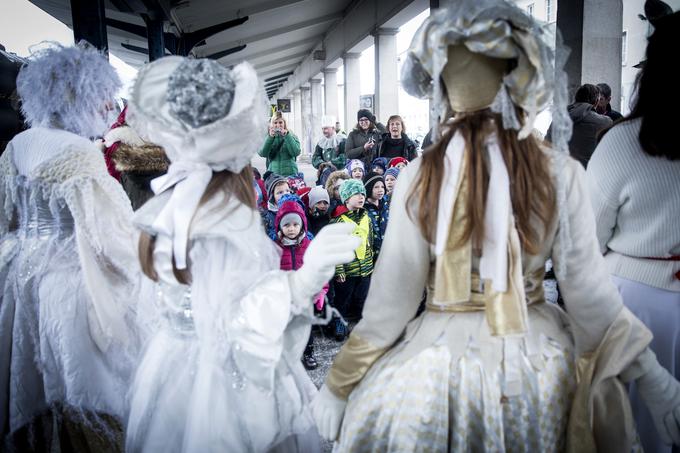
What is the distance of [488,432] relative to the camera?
1.19 m

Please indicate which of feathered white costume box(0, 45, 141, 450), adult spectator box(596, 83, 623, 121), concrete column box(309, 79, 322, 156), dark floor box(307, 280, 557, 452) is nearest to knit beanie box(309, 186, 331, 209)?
dark floor box(307, 280, 557, 452)

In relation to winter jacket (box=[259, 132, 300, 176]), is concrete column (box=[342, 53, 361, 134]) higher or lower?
higher

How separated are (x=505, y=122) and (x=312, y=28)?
55.8ft

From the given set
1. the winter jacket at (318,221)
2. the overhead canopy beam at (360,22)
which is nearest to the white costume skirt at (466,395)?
the winter jacket at (318,221)

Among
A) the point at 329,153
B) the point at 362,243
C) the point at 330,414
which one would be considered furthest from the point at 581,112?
the point at 329,153

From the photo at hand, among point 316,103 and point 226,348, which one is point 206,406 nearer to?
point 226,348

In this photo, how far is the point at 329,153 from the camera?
26.2 feet

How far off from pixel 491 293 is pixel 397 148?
5.06m

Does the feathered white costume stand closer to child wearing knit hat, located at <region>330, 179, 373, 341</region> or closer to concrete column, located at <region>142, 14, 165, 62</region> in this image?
child wearing knit hat, located at <region>330, 179, 373, 341</region>

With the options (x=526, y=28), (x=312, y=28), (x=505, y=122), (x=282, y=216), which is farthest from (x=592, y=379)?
(x=312, y=28)

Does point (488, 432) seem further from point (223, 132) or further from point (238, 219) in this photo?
point (223, 132)

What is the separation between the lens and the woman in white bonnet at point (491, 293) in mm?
1194

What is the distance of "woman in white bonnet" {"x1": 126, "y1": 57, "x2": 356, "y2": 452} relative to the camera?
136 centimetres

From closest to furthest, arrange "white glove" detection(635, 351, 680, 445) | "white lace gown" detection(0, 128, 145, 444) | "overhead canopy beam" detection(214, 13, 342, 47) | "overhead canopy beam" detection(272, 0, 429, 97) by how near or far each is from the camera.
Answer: "white glove" detection(635, 351, 680, 445) → "white lace gown" detection(0, 128, 145, 444) → "overhead canopy beam" detection(272, 0, 429, 97) → "overhead canopy beam" detection(214, 13, 342, 47)
